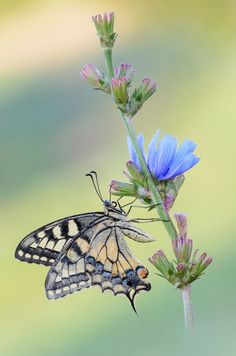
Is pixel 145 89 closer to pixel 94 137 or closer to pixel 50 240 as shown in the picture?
pixel 50 240

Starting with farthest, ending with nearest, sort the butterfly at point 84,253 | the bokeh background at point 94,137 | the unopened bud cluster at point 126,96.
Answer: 1. the bokeh background at point 94,137
2. the butterfly at point 84,253
3. the unopened bud cluster at point 126,96

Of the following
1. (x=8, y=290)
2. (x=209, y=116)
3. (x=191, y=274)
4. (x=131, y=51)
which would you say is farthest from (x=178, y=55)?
(x=191, y=274)

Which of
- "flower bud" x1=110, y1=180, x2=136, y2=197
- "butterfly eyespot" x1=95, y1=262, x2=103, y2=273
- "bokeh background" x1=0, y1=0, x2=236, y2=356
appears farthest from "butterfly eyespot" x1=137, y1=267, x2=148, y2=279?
"bokeh background" x1=0, y1=0, x2=236, y2=356

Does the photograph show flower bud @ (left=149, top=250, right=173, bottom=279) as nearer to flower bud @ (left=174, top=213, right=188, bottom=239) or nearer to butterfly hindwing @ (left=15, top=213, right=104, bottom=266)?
flower bud @ (left=174, top=213, right=188, bottom=239)

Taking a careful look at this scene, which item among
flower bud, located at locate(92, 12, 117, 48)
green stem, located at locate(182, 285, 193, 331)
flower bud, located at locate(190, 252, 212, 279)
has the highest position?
flower bud, located at locate(92, 12, 117, 48)

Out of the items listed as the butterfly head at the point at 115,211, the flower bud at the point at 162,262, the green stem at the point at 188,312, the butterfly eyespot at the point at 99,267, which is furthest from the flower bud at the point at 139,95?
the butterfly eyespot at the point at 99,267

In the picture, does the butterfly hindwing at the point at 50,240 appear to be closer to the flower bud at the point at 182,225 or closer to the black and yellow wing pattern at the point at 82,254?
the black and yellow wing pattern at the point at 82,254
